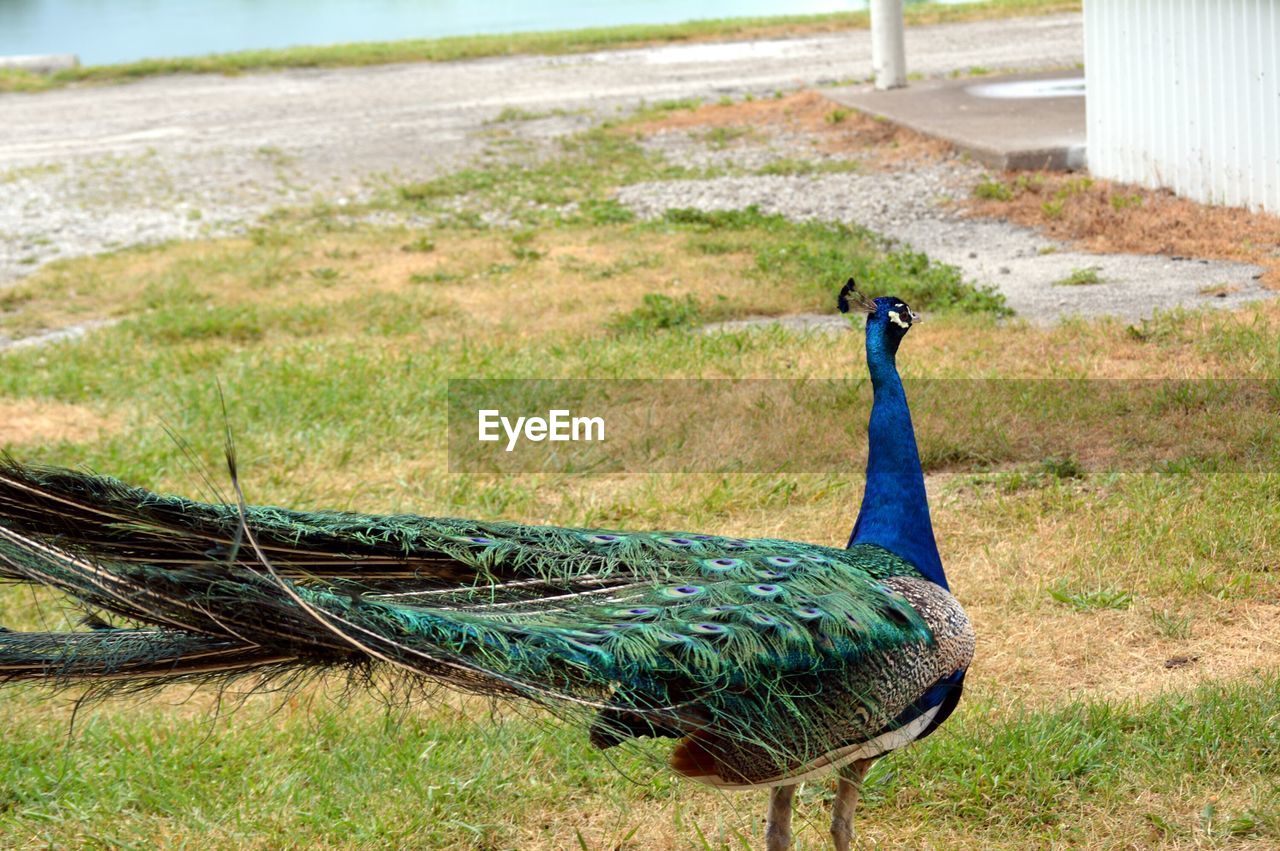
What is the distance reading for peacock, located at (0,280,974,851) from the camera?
269 centimetres

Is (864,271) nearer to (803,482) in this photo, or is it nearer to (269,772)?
(803,482)

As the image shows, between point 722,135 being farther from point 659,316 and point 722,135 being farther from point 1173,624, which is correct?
point 1173,624

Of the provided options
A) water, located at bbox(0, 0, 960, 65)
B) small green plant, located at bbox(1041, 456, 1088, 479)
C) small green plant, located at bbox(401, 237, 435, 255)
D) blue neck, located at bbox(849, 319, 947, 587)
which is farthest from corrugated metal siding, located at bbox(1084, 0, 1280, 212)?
water, located at bbox(0, 0, 960, 65)

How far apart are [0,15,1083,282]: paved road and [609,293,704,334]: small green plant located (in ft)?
20.1

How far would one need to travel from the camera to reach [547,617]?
290cm

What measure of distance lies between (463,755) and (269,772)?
0.56 metres

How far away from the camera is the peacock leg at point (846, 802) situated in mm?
3270

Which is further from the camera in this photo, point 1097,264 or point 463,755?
point 1097,264

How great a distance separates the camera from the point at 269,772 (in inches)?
156

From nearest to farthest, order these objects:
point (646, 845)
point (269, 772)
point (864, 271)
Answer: point (646, 845) → point (269, 772) → point (864, 271)

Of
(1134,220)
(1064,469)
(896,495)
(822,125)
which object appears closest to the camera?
(896,495)

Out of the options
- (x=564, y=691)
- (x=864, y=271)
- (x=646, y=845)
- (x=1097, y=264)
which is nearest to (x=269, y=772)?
(x=646, y=845)

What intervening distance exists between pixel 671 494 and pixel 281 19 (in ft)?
179

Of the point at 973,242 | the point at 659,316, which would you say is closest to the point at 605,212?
the point at 973,242
